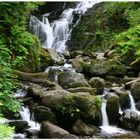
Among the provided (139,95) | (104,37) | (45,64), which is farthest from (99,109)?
(104,37)

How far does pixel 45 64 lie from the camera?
10805 millimetres

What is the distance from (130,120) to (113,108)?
491 millimetres

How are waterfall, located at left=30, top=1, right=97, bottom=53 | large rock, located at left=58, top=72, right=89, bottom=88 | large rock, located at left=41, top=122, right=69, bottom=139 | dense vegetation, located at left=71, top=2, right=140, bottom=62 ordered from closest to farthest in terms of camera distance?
large rock, located at left=41, top=122, right=69, bottom=139 → large rock, located at left=58, top=72, right=89, bottom=88 → waterfall, located at left=30, top=1, right=97, bottom=53 → dense vegetation, located at left=71, top=2, right=140, bottom=62

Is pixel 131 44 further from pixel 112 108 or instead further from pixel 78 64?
pixel 112 108

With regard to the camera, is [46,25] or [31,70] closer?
[31,70]

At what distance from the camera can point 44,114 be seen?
6.94m

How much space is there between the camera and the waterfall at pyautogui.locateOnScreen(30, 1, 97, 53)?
Result: 49.5 ft

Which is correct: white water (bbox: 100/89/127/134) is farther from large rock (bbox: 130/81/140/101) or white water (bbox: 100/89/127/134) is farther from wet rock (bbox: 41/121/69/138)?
wet rock (bbox: 41/121/69/138)

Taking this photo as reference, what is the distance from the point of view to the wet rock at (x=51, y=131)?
641 centimetres

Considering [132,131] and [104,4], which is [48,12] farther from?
[132,131]

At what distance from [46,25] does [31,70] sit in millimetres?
6588

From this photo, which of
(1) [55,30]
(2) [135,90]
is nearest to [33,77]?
(2) [135,90]

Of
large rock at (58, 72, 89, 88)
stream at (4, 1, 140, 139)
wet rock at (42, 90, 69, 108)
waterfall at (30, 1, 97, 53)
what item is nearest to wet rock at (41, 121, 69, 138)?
wet rock at (42, 90, 69, 108)

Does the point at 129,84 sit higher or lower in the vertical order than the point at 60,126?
higher
